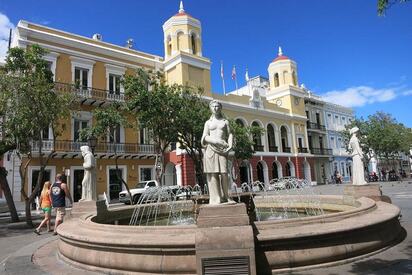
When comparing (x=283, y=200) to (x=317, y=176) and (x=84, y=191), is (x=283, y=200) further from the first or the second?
(x=317, y=176)

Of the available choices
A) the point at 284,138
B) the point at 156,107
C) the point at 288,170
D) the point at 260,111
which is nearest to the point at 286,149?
the point at 284,138

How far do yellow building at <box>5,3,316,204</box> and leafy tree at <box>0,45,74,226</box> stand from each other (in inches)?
284

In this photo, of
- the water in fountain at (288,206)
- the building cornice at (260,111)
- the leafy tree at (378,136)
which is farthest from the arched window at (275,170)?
the water in fountain at (288,206)

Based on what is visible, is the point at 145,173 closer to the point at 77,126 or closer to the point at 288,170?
the point at 77,126

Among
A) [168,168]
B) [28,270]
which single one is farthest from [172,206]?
[168,168]

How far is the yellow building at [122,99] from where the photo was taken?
2545 cm

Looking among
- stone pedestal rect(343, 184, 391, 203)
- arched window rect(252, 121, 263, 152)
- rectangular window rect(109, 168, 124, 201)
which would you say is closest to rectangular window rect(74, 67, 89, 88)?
rectangular window rect(109, 168, 124, 201)

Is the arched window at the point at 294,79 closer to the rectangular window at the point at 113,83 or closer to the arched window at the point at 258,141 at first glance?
the arched window at the point at 258,141

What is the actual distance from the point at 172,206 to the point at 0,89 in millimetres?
8130

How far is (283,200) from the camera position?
40.2 feet

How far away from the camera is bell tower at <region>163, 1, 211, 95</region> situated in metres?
31.7

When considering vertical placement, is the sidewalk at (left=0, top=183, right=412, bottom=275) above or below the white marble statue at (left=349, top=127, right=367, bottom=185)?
below

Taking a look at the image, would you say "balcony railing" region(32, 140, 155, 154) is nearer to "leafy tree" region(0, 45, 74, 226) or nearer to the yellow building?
the yellow building

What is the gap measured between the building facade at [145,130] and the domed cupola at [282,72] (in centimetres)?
13
